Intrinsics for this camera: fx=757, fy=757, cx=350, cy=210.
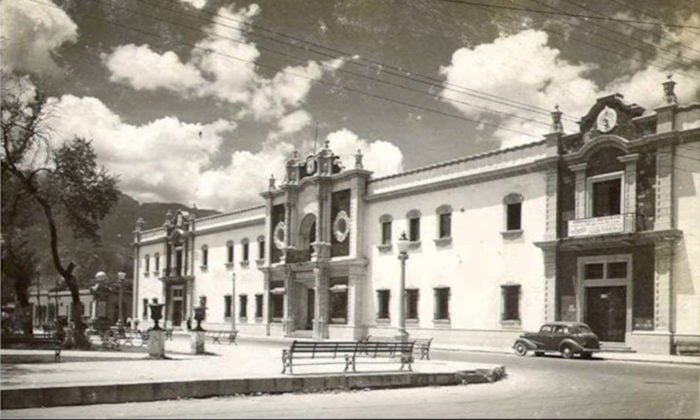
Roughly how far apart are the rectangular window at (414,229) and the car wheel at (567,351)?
32.4 ft

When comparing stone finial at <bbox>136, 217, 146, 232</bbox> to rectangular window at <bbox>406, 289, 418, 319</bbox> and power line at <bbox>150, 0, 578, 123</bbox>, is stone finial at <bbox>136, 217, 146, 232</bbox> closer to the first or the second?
Result: rectangular window at <bbox>406, 289, 418, 319</bbox>

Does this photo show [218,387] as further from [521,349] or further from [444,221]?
[444,221]

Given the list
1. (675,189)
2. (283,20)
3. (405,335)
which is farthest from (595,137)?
(283,20)

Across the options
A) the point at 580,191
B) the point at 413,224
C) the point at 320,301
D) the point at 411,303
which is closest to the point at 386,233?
the point at 413,224

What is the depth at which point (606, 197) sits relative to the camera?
81.6 ft

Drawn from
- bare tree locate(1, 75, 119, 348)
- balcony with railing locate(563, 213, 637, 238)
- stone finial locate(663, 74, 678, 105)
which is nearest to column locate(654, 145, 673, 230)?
balcony with railing locate(563, 213, 637, 238)

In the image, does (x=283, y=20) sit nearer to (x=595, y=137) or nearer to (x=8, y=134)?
(x=8, y=134)

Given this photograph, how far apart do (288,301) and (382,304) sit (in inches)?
266

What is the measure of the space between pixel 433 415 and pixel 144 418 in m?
3.69

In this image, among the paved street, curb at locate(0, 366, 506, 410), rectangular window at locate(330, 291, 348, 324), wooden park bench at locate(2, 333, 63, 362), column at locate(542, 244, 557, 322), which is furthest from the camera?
rectangular window at locate(330, 291, 348, 324)

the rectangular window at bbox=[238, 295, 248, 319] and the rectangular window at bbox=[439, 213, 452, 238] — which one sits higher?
the rectangular window at bbox=[439, 213, 452, 238]

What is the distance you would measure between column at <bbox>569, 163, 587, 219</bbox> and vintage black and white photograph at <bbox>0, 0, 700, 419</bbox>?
0.11 m

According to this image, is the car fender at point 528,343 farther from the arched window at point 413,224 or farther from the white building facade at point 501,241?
the arched window at point 413,224

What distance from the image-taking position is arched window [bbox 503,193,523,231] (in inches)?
1075
